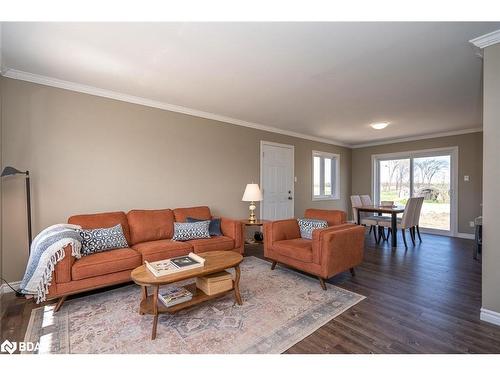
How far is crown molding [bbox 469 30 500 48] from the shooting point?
1.92 metres

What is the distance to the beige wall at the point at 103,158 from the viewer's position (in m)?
2.66

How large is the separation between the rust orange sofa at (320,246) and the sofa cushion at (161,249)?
1091 mm

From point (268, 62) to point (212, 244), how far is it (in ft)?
7.33

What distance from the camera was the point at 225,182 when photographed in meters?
4.43

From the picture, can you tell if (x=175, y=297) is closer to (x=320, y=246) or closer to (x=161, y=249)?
(x=161, y=249)

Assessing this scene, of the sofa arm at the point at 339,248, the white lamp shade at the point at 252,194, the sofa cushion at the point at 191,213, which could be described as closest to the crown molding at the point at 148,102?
the white lamp shade at the point at 252,194

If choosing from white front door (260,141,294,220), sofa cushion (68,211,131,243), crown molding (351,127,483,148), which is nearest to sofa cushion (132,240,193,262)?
sofa cushion (68,211,131,243)

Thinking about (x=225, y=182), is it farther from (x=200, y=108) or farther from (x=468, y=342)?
(x=468, y=342)

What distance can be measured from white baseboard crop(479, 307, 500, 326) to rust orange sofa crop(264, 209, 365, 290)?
1.12 m

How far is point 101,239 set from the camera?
2.62 m

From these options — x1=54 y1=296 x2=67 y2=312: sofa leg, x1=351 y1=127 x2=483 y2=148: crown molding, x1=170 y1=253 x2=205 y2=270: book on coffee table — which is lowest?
x1=54 y1=296 x2=67 y2=312: sofa leg

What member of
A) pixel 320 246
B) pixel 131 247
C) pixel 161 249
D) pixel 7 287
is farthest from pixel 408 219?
pixel 7 287

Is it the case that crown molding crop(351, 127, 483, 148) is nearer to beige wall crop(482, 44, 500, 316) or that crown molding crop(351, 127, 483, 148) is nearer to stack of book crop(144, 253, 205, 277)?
beige wall crop(482, 44, 500, 316)
